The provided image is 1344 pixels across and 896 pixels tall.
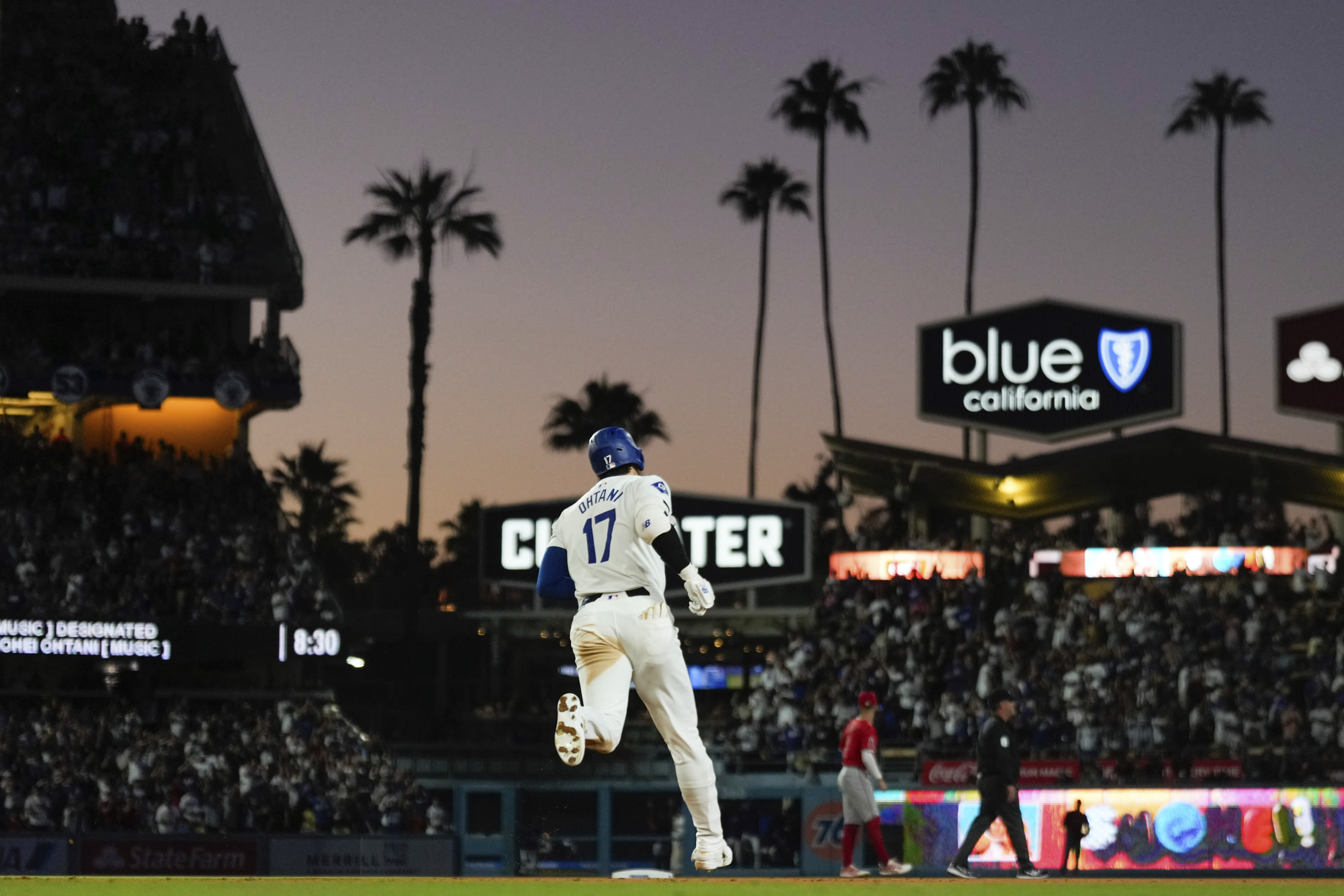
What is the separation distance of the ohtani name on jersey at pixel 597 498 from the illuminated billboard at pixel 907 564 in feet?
79.7

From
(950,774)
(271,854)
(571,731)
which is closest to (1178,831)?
(950,774)

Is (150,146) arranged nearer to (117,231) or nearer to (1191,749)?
(117,231)

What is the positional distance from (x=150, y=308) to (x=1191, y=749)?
25673 millimetres

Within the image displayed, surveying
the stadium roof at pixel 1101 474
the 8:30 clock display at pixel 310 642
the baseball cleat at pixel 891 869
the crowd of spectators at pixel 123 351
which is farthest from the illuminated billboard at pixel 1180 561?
the crowd of spectators at pixel 123 351

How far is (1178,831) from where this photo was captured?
26641mm

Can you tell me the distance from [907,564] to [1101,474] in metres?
4.00

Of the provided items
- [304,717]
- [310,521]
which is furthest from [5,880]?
[310,521]

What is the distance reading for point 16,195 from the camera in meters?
39.5

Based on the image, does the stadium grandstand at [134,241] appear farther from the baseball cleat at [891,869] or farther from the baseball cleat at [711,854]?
the baseball cleat at [711,854]

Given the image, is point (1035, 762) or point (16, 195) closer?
point (1035, 762)

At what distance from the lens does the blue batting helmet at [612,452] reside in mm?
10633

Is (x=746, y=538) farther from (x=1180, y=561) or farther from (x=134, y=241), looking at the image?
(x=134, y=241)

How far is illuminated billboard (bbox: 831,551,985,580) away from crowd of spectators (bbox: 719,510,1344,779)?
5.53 ft

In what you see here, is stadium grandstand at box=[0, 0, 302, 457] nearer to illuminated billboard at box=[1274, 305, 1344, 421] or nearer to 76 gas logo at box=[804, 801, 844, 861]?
76 gas logo at box=[804, 801, 844, 861]
